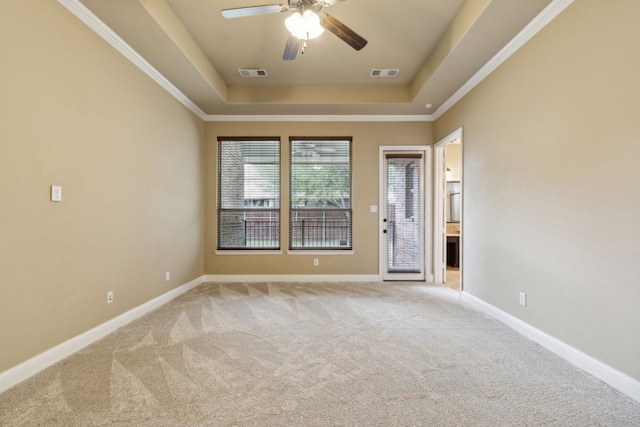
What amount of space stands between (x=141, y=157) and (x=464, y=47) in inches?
140

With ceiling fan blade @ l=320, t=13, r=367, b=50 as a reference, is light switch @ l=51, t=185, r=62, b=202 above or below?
below

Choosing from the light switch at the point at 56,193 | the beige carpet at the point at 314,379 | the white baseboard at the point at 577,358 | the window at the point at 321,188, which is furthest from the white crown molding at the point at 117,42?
the white baseboard at the point at 577,358

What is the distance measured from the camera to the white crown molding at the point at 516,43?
2375mm

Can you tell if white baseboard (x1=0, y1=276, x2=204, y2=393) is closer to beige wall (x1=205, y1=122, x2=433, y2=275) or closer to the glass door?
beige wall (x1=205, y1=122, x2=433, y2=275)

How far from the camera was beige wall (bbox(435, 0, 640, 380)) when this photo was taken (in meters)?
1.88

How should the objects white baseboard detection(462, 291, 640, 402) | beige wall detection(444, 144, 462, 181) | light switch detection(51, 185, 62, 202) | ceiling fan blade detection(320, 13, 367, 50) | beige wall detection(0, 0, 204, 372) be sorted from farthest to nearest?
beige wall detection(444, 144, 462, 181) < ceiling fan blade detection(320, 13, 367, 50) < light switch detection(51, 185, 62, 202) < beige wall detection(0, 0, 204, 372) < white baseboard detection(462, 291, 640, 402)

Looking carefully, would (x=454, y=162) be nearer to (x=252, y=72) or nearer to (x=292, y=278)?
(x=292, y=278)

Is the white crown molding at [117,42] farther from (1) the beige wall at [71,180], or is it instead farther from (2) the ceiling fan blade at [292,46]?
(2) the ceiling fan blade at [292,46]

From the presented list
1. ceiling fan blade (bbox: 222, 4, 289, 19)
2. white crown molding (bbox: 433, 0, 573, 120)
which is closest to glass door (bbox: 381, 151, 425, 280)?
white crown molding (bbox: 433, 0, 573, 120)

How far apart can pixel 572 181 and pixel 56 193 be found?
3840 millimetres

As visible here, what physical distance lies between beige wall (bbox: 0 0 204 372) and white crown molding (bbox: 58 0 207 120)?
0.05m

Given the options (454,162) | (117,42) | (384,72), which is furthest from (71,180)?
(454,162)

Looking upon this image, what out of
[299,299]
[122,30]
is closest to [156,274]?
[299,299]

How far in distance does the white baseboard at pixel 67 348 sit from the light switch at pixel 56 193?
1.09 metres
